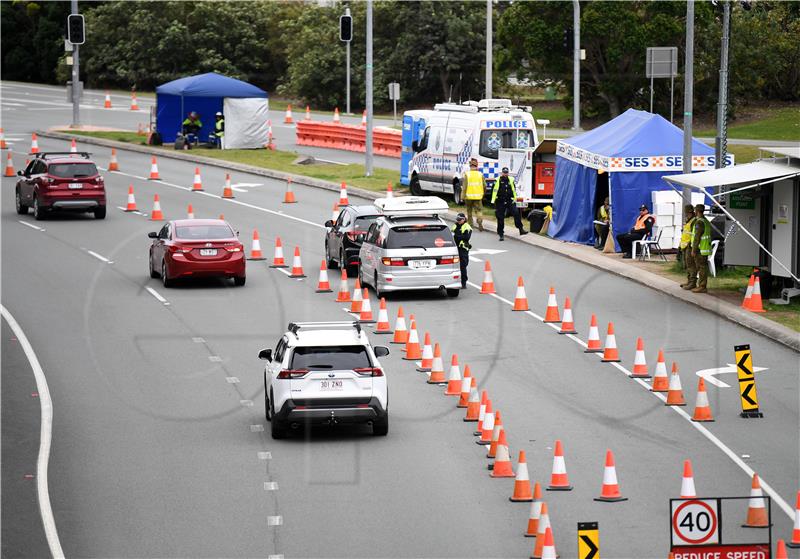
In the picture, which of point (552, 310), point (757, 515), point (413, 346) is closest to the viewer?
point (757, 515)

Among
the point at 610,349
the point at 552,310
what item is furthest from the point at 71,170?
the point at 610,349

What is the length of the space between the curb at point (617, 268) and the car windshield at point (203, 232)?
8390 millimetres

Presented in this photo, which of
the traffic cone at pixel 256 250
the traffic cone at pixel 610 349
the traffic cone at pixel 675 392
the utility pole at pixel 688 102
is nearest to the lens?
the traffic cone at pixel 675 392

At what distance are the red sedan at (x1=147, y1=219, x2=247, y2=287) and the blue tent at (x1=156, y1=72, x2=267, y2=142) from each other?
26.5 metres

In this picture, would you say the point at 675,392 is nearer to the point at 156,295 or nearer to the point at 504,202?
the point at 156,295

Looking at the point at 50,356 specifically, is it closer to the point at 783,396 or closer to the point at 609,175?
the point at 783,396

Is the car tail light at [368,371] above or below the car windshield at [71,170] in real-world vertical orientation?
below

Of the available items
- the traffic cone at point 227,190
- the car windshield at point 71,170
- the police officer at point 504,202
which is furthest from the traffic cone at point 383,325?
the traffic cone at point 227,190

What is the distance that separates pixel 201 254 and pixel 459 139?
519 inches

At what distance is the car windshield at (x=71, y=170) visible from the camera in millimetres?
39688

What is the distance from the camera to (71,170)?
39750mm

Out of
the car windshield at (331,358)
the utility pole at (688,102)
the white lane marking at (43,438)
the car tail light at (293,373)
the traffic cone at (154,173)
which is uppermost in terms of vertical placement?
the utility pole at (688,102)

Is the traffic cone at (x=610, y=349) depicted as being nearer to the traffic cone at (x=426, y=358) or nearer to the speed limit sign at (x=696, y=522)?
the traffic cone at (x=426, y=358)

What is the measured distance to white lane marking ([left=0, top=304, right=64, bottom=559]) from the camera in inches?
576
